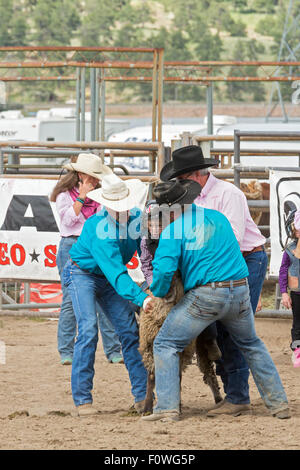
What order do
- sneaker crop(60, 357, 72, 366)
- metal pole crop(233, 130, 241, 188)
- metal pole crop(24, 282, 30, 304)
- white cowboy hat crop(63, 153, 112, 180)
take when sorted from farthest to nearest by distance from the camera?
metal pole crop(24, 282, 30, 304) < metal pole crop(233, 130, 241, 188) < sneaker crop(60, 357, 72, 366) < white cowboy hat crop(63, 153, 112, 180)

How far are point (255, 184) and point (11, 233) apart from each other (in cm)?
324

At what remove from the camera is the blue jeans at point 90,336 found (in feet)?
19.6

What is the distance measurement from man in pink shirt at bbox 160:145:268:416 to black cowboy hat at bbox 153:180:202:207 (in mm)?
187

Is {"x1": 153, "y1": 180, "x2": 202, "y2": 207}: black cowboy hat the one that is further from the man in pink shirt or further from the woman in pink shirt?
the woman in pink shirt

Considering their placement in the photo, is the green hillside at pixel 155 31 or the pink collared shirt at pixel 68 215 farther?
the green hillside at pixel 155 31

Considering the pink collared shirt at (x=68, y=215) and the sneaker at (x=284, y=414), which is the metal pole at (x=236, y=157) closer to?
the pink collared shirt at (x=68, y=215)

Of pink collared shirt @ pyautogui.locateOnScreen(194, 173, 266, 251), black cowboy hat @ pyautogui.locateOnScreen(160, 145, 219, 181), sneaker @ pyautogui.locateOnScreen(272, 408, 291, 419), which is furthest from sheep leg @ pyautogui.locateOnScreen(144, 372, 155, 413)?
black cowboy hat @ pyautogui.locateOnScreen(160, 145, 219, 181)

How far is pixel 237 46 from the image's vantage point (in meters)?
90.7

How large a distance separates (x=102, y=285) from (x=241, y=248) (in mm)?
990

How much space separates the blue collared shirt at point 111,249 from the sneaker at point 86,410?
2.96 ft

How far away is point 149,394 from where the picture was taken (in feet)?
19.0

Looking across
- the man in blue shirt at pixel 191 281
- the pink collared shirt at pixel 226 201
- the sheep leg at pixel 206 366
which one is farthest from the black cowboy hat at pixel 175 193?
the sheep leg at pixel 206 366

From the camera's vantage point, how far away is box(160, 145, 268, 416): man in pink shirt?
5.83 metres
